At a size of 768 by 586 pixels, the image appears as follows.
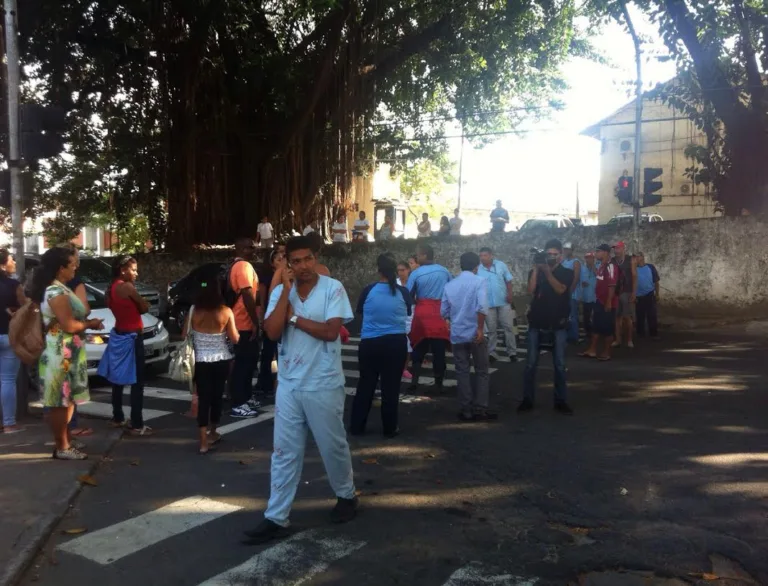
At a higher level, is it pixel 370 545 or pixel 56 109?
pixel 56 109

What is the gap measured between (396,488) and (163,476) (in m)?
1.87

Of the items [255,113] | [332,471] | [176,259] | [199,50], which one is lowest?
[332,471]

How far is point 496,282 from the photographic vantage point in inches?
424

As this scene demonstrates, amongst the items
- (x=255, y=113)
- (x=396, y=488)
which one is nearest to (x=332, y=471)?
(x=396, y=488)

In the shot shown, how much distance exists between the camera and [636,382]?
917 centimetres

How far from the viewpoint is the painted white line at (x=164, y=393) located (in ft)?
29.1

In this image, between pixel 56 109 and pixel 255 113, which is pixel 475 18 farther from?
pixel 56 109

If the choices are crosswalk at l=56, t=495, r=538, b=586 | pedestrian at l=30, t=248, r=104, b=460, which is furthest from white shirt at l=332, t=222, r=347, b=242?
crosswalk at l=56, t=495, r=538, b=586

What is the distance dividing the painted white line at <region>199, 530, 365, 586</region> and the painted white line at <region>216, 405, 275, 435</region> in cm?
289

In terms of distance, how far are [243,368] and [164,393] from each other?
211cm

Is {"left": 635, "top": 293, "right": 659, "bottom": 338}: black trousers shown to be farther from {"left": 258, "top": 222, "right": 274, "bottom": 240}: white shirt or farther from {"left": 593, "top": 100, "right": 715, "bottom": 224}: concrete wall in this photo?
{"left": 593, "top": 100, "right": 715, "bottom": 224}: concrete wall

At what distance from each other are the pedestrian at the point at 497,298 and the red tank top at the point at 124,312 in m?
5.45

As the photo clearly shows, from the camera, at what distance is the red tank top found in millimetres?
6703

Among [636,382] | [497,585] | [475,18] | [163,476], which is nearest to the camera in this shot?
[497,585]
